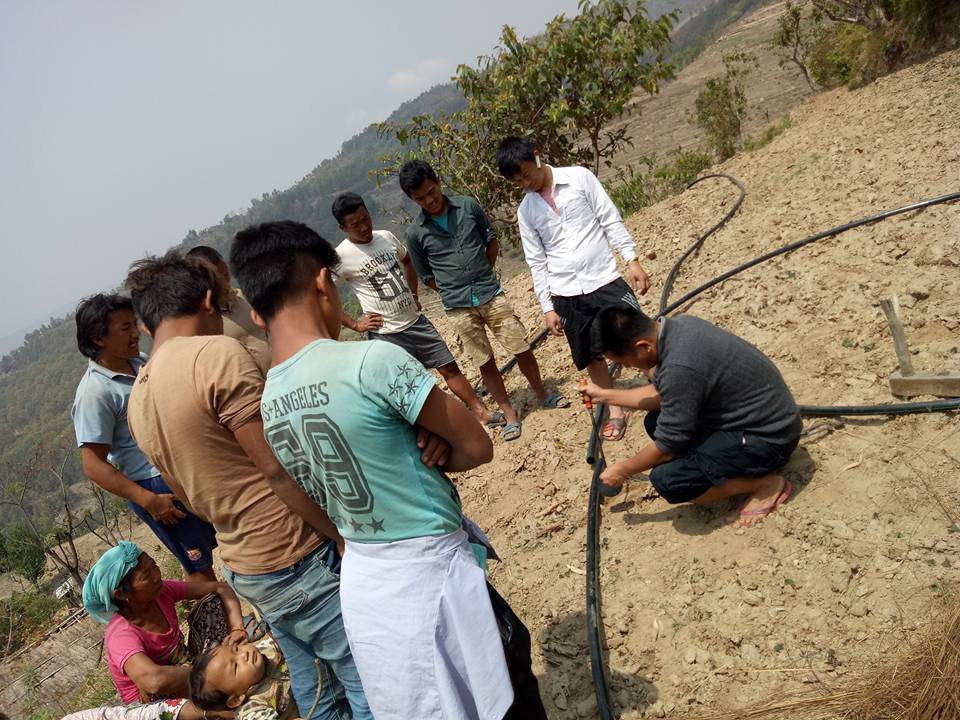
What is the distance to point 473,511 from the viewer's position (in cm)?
429

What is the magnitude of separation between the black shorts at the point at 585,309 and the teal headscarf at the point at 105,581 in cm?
257

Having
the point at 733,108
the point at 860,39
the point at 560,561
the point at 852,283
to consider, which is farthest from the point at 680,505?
the point at 733,108

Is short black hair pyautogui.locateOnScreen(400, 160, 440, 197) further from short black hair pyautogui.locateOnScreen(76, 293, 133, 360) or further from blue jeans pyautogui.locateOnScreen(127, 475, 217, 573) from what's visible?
blue jeans pyautogui.locateOnScreen(127, 475, 217, 573)

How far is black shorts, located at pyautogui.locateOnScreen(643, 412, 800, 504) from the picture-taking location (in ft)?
8.70

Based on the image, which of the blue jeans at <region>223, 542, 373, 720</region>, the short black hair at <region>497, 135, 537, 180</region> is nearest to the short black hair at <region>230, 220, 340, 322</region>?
the blue jeans at <region>223, 542, 373, 720</region>

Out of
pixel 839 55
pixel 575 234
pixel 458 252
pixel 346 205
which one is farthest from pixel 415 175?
pixel 839 55

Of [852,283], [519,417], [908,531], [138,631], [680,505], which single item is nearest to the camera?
[908,531]

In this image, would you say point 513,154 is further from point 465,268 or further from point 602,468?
point 602,468

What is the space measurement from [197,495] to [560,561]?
208 cm

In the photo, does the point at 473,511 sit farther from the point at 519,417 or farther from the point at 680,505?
the point at 680,505

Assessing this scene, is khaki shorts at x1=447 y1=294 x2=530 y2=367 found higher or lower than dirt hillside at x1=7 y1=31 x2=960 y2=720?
higher

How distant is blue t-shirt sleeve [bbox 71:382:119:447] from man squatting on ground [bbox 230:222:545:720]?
6.27 ft

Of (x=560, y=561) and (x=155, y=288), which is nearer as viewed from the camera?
(x=155, y=288)

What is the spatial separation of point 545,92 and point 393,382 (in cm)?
715
